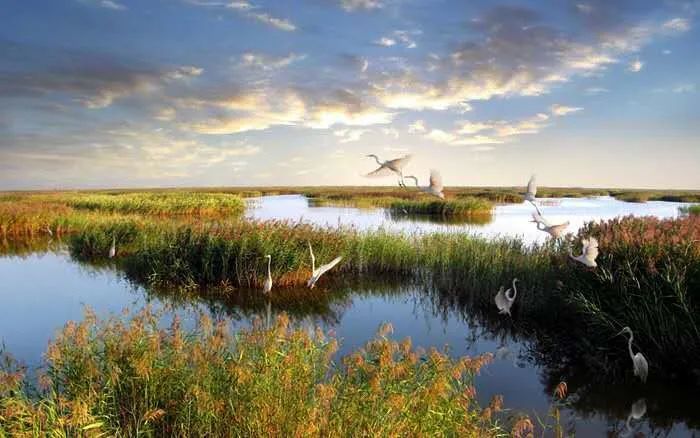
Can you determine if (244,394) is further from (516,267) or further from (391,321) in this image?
(516,267)

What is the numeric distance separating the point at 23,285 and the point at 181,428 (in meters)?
14.2

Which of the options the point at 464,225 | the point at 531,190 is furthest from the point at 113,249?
the point at 464,225

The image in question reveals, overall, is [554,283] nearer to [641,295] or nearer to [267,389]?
[641,295]

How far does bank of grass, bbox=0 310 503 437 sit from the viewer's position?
12.3 feet

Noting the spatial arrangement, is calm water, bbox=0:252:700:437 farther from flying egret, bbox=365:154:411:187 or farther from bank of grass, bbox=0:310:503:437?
flying egret, bbox=365:154:411:187

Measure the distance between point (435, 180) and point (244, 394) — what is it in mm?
2457

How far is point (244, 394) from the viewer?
4.12m

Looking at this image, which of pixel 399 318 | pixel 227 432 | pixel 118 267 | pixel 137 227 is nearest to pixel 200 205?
pixel 137 227

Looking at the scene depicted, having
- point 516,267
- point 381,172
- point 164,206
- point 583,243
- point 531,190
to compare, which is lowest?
point 516,267

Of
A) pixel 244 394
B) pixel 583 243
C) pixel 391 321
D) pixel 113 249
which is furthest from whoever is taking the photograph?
pixel 113 249

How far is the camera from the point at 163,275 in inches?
571

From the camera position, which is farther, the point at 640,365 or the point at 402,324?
the point at 402,324

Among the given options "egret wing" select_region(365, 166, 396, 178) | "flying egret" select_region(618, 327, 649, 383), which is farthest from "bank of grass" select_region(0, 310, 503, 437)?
"flying egret" select_region(618, 327, 649, 383)

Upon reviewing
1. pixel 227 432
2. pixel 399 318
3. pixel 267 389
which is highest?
pixel 267 389
